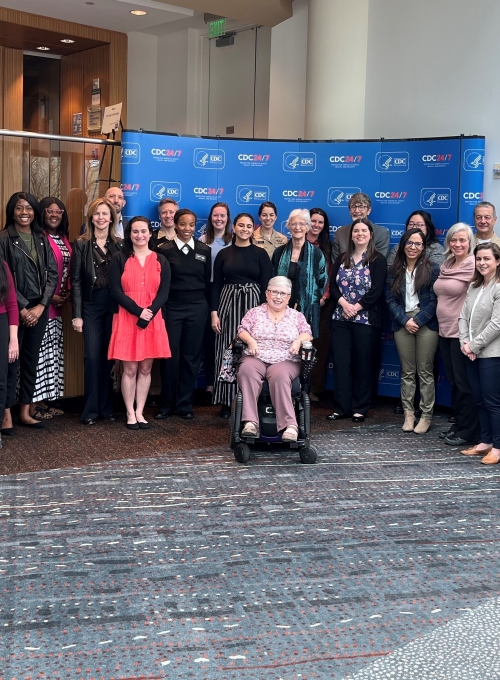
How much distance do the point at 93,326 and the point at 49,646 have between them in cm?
380

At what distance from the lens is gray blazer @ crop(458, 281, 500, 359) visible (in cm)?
556

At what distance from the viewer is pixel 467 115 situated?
7.44 m

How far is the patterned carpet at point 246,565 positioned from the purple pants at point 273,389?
11.3 inches

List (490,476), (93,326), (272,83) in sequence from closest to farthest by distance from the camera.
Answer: (490,476) → (93,326) → (272,83)

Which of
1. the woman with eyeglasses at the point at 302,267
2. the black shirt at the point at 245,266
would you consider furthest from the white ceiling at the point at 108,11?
the black shirt at the point at 245,266

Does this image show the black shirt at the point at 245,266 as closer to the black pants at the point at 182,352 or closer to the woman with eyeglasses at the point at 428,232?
the black pants at the point at 182,352

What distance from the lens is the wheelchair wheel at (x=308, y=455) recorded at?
548cm

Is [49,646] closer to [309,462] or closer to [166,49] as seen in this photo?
[309,462]

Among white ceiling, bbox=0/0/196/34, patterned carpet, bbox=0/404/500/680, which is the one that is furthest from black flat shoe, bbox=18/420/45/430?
white ceiling, bbox=0/0/196/34

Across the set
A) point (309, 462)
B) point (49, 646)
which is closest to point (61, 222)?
point (309, 462)

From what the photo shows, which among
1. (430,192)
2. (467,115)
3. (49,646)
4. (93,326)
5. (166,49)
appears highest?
(166,49)

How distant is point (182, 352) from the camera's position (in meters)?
6.88

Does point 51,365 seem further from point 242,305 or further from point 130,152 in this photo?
point 130,152

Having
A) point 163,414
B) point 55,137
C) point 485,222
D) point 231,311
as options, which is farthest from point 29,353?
point 485,222
